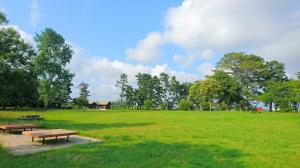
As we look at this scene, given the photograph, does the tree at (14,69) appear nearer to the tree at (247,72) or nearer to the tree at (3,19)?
the tree at (3,19)

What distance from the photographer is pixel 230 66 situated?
231ft

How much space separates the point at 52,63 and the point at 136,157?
42660 mm

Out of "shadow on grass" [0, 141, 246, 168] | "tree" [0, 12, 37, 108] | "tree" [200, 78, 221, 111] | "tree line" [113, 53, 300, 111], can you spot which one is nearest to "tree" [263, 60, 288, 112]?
"tree line" [113, 53, 300, 111]

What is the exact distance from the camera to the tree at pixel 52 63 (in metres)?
47.3

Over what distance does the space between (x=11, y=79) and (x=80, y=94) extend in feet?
245

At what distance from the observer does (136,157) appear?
28.7ft

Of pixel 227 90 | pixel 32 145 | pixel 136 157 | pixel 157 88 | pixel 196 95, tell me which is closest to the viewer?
pixel 136 157

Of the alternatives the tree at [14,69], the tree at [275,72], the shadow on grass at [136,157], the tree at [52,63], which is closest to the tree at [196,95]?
the tree at [275,72]

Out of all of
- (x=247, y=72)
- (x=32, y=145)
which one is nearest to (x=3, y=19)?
(x=32, y=145)

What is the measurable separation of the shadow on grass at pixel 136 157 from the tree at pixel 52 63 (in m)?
39.9

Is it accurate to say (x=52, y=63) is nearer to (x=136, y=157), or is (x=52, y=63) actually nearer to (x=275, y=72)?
(x=136, y=157)

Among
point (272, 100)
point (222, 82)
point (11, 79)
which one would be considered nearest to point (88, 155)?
point (11, 79)

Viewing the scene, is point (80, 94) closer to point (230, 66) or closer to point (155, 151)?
point (230, 66)

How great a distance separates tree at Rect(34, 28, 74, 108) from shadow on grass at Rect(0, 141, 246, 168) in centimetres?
3988
